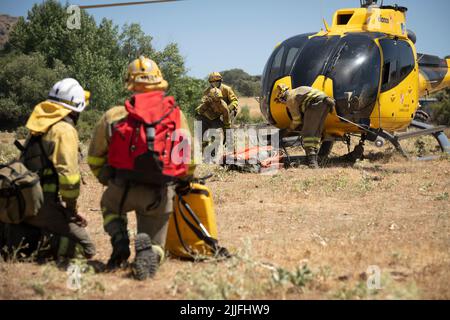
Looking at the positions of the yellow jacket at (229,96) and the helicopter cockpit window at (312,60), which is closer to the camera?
the helicopter cockpit window at (312,60)

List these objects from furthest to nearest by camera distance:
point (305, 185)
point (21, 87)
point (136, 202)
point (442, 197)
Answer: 1. point (21, 87)
2. point (305, 185)
3. point (442, 197)
4. point (136, 202)

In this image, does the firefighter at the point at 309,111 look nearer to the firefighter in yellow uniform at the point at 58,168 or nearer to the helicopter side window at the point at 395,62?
the helicopter side window at the point at 395,62

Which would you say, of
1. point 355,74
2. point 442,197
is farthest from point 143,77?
point 355,74

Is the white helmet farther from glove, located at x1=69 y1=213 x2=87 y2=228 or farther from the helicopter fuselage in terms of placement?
the helicopter fuselage

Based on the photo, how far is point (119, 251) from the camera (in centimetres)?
518

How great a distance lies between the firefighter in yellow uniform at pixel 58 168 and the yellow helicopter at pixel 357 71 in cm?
697

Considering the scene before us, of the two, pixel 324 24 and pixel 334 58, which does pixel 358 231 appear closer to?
pixel 334 58

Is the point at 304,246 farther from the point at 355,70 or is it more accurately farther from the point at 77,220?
the point at 355,70

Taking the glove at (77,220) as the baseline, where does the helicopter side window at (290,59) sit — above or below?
above

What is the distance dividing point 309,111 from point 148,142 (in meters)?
7.09

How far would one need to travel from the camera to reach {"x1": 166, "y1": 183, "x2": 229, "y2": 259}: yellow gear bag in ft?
18.2

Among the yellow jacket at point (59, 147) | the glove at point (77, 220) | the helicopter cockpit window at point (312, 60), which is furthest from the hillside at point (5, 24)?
the glove at point (77, 220)

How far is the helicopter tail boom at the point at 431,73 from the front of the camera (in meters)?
14.5
